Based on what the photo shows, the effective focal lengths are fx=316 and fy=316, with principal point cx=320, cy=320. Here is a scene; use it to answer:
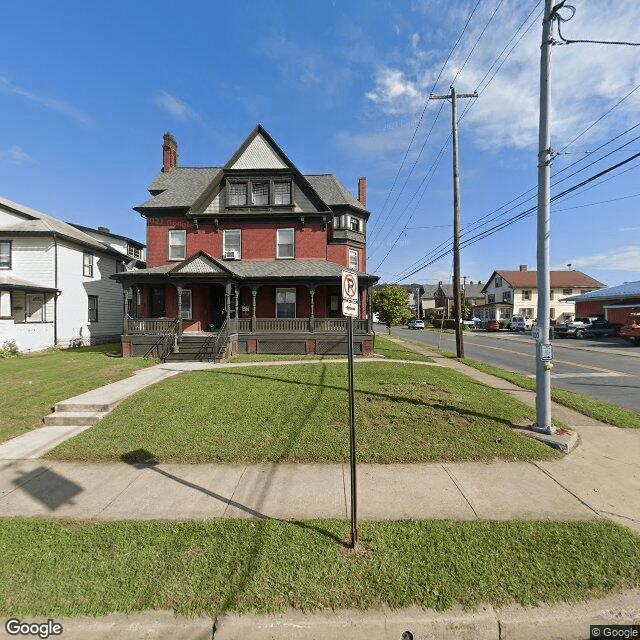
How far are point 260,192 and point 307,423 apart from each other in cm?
1633

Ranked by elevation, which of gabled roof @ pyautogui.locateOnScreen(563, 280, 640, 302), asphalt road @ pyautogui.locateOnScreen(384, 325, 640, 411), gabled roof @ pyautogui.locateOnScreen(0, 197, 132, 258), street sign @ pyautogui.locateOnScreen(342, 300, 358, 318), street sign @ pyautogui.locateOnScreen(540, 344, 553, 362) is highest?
gabled roof @ pyautogui.locateOnScreen(0, 197, 132, 258)

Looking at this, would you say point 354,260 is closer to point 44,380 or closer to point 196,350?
point 196,350

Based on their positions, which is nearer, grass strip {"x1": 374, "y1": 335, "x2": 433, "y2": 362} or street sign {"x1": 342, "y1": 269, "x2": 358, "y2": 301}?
street sign {"x1": 342, "y1": 269, "x2": 358, "y2": 301}

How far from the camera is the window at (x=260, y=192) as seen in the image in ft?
62.5

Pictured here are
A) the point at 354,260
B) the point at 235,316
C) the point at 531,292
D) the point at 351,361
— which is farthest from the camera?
the point at 531,292

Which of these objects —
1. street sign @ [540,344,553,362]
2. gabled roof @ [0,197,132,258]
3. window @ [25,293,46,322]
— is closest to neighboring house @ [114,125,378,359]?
gabled roof @ [0,197,132,258]

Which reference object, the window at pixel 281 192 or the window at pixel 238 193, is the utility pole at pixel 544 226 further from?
the window at pixel 238 193

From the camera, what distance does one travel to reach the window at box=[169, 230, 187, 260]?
19177 mm

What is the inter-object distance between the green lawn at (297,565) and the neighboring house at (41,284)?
20.3 m

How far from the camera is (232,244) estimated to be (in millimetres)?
19031

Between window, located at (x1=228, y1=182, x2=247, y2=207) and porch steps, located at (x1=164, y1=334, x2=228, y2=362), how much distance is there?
8.81 metres

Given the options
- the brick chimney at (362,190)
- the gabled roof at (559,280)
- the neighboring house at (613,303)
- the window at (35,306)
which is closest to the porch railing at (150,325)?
the window at (35,306)

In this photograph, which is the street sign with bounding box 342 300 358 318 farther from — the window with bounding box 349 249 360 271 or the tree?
the tree

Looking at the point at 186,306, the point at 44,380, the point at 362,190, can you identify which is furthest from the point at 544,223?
the point at 362,190
